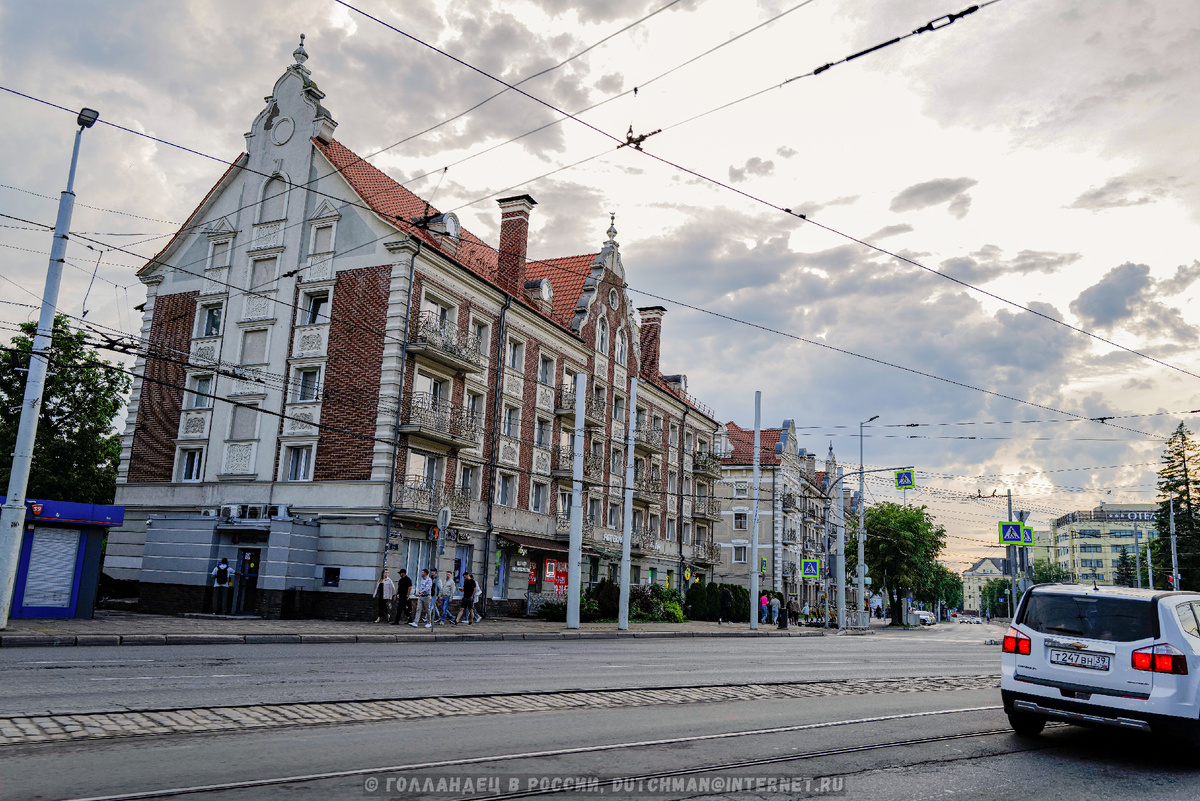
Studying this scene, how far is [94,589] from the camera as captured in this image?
23078 mm

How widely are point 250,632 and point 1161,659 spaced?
1858 centimetres

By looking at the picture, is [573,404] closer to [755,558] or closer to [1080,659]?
[755,558]

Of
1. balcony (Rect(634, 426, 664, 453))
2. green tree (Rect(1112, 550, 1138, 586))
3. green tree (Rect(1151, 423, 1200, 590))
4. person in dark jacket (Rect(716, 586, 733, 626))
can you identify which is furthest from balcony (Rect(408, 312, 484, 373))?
green tree (Rect(1112, 550, 1138, 586))

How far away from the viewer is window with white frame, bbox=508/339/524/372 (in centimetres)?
3603

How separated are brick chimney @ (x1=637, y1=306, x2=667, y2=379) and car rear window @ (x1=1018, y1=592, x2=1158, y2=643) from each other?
139 feet

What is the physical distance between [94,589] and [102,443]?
25370 millimetres

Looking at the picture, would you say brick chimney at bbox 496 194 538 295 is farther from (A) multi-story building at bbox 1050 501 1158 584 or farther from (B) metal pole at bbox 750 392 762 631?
(A) multi-story building at bbox 1050 501 1158 584

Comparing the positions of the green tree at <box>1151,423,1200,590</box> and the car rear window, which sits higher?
the green tree at <box>1151,423,1200,590</box>

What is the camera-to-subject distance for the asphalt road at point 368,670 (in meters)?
10.5

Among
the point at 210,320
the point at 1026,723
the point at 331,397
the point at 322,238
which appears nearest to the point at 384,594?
the point at 331,397

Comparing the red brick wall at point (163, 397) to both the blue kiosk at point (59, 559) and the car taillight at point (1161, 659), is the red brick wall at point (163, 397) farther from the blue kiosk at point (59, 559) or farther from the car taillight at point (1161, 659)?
the car taillight at point (1161, 659)

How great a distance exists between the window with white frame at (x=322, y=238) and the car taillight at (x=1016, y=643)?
27056 mm

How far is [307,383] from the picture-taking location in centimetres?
3123

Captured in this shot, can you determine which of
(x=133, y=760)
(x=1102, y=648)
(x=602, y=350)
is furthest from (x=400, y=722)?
(x=602, y=350)
